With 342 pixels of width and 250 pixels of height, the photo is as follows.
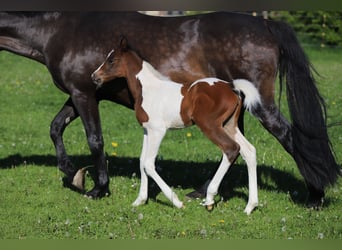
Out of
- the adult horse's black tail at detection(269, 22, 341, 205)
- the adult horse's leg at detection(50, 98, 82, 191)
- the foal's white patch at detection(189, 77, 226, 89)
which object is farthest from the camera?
the adult horse's leg at detection(50, 98, 82, 191)

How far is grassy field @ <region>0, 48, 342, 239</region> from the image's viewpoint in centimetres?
647

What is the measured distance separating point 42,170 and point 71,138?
6.81 feet

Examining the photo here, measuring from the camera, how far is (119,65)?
7133mm

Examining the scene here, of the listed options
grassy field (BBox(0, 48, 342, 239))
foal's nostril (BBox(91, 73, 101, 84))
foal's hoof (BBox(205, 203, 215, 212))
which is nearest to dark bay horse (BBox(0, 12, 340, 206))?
grassy field (BBox(0, 48, 342, 239))

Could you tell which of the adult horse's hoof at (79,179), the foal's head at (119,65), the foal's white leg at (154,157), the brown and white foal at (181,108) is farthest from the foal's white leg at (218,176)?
the adult horse's hoof at (79,179)

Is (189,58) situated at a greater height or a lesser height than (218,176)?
greater

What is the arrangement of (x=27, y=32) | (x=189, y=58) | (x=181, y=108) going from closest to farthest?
1. (x=181, y=108)
2. (x=189, y=58)
3. (x=27, y=32)

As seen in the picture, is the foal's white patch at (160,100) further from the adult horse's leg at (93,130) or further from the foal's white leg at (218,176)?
the adult horse's leg at (93,130)

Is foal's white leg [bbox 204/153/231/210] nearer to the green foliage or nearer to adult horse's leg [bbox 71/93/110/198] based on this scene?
adult horse's leg [bbox 71/93/110/198]

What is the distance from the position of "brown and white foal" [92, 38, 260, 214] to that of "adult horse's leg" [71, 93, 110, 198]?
1.95 feet

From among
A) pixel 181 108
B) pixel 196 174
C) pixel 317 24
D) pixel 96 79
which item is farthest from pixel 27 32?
pixel 317 24

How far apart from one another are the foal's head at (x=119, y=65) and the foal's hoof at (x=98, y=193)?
1328 millimetres

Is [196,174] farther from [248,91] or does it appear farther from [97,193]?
[248,91]

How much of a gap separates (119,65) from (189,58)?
33.2 inches
